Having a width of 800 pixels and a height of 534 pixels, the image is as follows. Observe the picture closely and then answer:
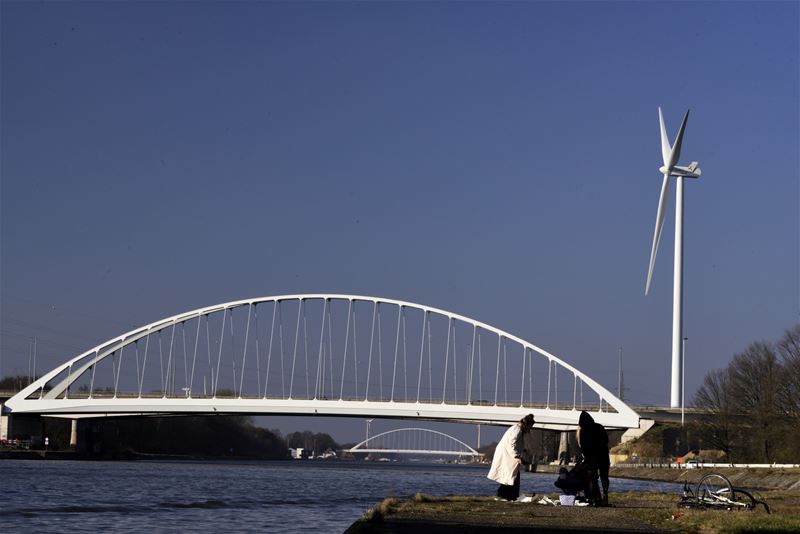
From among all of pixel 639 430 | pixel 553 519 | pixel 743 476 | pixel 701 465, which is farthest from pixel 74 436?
pixel 553 519

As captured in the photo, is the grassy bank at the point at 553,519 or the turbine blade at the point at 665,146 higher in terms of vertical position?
the turbine blade at the point at 665,146

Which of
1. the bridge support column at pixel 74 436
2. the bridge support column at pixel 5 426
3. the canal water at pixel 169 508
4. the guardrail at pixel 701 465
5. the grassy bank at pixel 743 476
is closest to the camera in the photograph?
the canal water at pixel 169 508

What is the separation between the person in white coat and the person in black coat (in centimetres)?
99

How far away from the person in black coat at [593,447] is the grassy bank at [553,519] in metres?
0.67

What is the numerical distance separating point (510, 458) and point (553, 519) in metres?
4.38

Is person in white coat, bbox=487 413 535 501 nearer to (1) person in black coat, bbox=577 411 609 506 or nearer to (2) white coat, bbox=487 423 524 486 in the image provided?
(2) white coat, bbox=487 423 524 486

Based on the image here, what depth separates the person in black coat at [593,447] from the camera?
75.8ft

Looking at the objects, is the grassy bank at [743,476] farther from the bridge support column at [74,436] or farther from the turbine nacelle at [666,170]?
the bridge support column at [74,436]

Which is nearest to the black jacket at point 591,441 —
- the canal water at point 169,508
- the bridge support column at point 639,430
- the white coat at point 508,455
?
the white coat at point 508,455

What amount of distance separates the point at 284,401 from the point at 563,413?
22.1 m

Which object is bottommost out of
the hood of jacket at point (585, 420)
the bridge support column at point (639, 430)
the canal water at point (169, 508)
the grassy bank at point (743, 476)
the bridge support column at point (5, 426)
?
the canal water at point (169, 508)

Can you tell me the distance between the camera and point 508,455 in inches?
938

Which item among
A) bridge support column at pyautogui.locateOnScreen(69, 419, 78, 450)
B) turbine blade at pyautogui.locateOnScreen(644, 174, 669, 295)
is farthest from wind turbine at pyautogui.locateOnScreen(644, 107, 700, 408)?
bridge support column at pyautogui.locateOnScreen(69, 419, 78, 450)

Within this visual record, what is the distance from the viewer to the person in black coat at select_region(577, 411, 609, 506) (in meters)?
23.1
